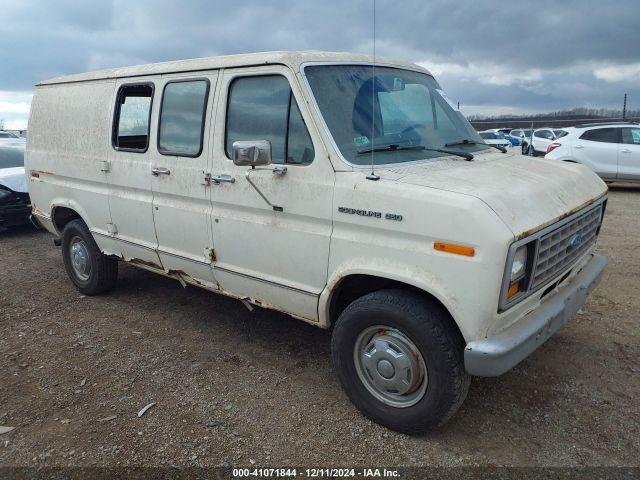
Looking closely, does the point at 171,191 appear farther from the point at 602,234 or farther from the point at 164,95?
the point at 602,234

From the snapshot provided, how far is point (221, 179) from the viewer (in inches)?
149

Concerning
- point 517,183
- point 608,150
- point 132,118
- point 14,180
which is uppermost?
point 132,118

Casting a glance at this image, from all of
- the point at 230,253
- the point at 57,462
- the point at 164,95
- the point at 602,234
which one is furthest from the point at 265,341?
the point at 602,234

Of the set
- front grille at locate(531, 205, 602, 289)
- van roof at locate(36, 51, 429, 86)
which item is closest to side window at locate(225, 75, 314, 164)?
van roof at locate(36, 51, 429, 86)

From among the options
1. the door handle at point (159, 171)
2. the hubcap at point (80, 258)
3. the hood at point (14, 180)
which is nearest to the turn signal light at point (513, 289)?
the door handle at point (159, 171)

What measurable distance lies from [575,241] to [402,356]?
1383 mm

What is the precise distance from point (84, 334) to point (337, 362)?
8.76 feet

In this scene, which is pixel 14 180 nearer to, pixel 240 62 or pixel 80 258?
pixel 80 258

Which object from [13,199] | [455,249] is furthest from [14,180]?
[455,249]

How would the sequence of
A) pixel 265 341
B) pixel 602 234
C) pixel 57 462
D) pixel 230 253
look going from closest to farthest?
pixel 57 462 < pixel 230 253 < pixel 265 341 < pixel 602 234

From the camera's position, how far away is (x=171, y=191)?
4191 mm

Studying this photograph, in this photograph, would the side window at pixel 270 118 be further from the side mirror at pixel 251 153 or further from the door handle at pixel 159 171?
the door handle at pixel 159 171

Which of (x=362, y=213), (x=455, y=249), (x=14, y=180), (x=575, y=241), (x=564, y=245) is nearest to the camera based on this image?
(x=455, y=249)

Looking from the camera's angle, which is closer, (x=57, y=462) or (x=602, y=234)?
(x=57, y=462)
